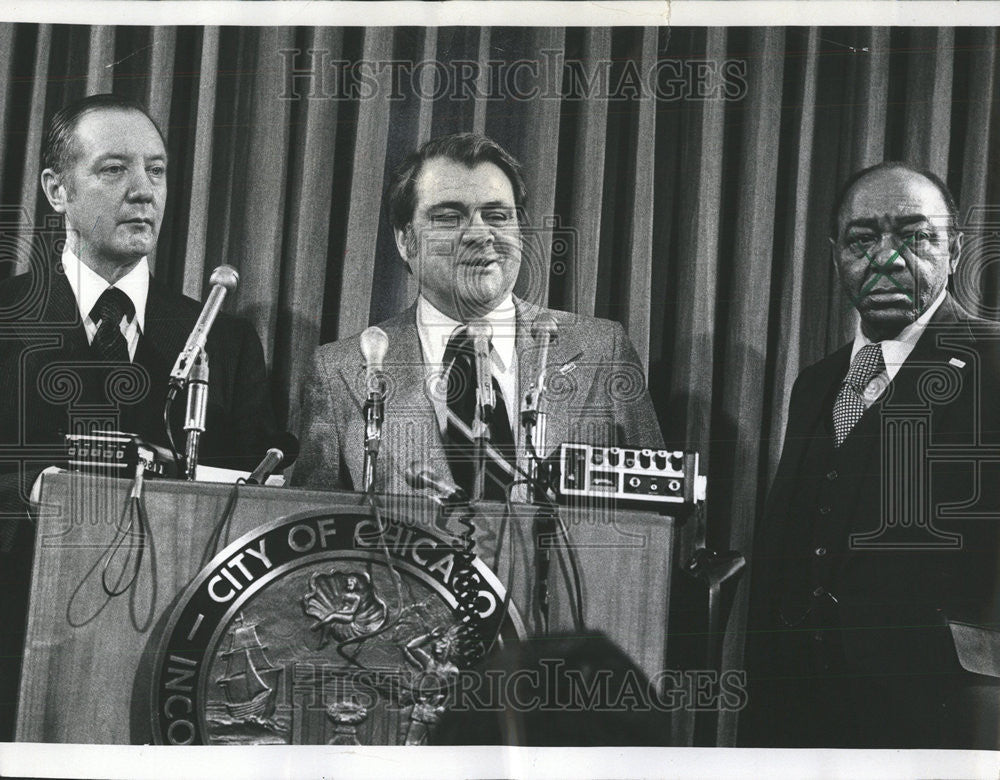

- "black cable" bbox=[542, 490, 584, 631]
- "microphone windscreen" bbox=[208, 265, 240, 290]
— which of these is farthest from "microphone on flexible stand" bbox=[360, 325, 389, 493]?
"black cable" bbox=[542, 490, 584, 631]

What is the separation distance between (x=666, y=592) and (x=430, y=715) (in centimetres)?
61

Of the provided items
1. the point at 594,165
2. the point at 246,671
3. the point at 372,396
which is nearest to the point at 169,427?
the point at 372,396

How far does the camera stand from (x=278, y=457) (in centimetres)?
265

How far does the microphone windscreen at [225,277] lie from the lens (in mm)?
2697

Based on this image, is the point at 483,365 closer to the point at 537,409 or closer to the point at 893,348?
the point at 537,409

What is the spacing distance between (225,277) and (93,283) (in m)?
0.32

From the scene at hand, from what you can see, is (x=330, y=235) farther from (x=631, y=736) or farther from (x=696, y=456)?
(x=631, y=736)

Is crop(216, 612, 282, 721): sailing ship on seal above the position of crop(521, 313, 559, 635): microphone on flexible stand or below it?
below

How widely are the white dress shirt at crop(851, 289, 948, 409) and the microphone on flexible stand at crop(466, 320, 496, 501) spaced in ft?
2.83

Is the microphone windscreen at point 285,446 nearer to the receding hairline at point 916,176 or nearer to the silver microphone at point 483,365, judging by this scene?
the silver microphone at point 483,365

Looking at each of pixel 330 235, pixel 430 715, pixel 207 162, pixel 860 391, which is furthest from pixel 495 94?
pixel 430 715

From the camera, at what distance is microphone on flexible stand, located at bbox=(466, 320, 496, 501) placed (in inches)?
103

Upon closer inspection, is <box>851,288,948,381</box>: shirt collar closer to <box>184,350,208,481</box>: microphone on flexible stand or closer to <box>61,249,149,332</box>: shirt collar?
<box>184,350,208,481</box>: microphone on flexible stand

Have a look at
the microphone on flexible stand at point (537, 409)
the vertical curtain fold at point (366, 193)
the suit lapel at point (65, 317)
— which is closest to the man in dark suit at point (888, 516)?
the microphone on flexible stand at point (537, 409)
